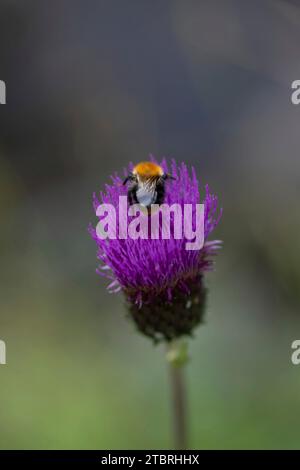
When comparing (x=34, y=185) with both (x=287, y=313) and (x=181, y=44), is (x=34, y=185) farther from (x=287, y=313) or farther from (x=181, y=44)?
(x=287, y=313)

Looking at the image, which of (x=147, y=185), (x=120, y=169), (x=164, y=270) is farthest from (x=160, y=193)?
(x=120, y=169)

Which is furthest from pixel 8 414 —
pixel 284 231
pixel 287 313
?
pixel 284 231

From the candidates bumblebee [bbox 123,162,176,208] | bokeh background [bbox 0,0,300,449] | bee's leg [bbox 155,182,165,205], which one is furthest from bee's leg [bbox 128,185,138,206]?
bokeh background [bbox 0,0,300,449]

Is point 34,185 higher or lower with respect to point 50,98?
lower

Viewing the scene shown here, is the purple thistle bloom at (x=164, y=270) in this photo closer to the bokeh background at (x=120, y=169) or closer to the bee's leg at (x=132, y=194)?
the bee's leg at (x=132, y=194)

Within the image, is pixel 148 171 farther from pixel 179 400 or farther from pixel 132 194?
pixel 179 400
